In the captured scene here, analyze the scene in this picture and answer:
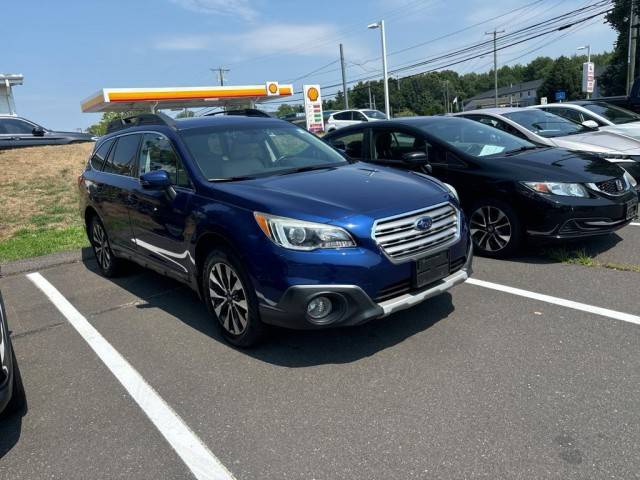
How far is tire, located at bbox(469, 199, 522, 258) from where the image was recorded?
5.50 m

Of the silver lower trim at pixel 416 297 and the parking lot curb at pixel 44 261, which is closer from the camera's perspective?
the silver lower trim at pixel 416 297

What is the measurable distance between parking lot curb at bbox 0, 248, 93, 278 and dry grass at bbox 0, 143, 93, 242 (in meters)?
2.04

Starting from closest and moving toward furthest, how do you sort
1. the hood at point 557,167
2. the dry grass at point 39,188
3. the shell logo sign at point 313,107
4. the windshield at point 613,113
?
1. the hood at point 557,167
2. the windshield at point 613,113
3. the dry grass at point 39,188
4. the shell logo sign at point 313,107

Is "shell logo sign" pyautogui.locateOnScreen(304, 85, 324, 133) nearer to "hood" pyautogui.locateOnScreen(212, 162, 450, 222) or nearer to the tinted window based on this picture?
the tinted window

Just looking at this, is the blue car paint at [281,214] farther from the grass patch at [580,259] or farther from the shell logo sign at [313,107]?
the shell logo sign at [313,107]

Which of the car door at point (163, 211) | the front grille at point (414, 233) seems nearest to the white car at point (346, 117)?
the car door at point (163, 211)

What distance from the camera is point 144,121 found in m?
5.33

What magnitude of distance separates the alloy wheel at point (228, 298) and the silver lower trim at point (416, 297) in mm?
991

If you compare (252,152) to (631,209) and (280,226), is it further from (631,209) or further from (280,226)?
(631,209)

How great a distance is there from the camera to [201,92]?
3531 cm

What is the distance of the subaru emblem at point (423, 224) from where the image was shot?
3.64 metres

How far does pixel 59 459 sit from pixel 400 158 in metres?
4.95

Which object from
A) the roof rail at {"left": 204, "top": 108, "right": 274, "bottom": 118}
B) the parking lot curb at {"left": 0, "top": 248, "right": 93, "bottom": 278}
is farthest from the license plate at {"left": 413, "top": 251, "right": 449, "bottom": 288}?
the parking lot curb at {"left": 0, "top": 248, "right": 93, "bottom": 278}

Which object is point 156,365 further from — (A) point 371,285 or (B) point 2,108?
(B) point 2,108
